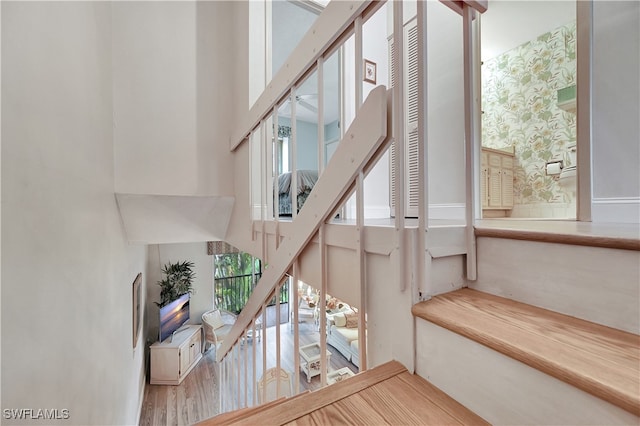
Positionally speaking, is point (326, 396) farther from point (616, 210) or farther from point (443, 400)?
point (616, 210)

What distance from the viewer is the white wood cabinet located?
3680mm

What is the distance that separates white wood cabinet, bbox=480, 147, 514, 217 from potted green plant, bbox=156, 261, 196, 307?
513 centimetres

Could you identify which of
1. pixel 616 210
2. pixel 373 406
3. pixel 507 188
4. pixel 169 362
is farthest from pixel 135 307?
pixel 507 188

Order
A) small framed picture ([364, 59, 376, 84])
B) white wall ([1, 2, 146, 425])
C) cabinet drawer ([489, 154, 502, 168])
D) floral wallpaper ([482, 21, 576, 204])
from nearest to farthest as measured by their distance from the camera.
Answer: white wall ([1, 2, 146, 425]), small framed picture ([364, 59, 376, 84]), floral wallpaper ([482, 21, 576, 204]), cabinet drawer ([489, 154, 502, 168])

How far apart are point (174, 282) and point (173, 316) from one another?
585mm

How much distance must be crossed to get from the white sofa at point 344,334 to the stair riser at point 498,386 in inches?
163

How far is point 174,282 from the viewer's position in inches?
190

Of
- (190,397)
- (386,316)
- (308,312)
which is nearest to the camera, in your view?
(386,316)

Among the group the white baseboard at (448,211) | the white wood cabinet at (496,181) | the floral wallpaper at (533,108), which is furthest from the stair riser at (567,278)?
the floral wallpaper at (533,108)

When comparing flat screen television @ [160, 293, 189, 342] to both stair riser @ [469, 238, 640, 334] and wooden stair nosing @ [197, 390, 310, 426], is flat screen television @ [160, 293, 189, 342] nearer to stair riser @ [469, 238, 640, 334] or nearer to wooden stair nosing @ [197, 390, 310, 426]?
wooden stair nosing @ [197, 390, 310, 426]

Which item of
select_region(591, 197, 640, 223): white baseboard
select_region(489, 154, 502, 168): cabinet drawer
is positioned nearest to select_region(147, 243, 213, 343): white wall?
select_region(489, 154, 502, 168): cabinet drawer

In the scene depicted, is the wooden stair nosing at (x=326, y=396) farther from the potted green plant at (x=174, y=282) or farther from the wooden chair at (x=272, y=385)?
the potted green plant at (x=174, y=282)

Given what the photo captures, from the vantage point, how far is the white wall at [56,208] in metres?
0.78

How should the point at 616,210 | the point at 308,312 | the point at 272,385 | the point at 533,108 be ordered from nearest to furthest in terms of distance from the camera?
the point at 616,210 → the point at 272,385 → the point at 533,108 → the point at 308,312
